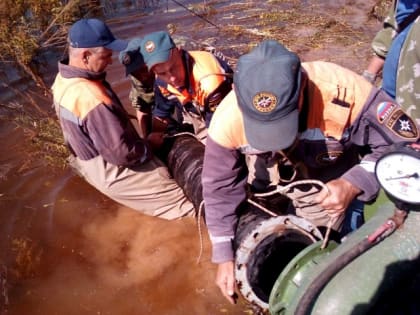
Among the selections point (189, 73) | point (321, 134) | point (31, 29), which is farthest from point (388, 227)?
point (31, 29)

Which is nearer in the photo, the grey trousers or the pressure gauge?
the pressure gauge

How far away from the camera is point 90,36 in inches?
139

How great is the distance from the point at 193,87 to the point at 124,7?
7.20m

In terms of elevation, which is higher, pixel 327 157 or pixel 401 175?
pixel 401 175

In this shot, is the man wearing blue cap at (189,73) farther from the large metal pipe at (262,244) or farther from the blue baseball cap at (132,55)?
the large metal pipe at (262,244)

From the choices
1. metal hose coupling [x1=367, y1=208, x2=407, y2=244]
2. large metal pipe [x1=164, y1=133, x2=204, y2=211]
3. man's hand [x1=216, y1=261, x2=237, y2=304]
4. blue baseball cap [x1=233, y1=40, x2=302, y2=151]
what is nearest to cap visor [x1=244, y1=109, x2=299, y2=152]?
blue baseball cap [x1=233, y1=40, x2=302, y2=151]

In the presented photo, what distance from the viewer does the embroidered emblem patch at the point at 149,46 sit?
342 cm

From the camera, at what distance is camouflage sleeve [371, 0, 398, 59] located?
114 inches

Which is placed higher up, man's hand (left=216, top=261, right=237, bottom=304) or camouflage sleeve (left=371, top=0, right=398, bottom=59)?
camouflage sleeve (left=371, top=0, right=398, bottom=59)

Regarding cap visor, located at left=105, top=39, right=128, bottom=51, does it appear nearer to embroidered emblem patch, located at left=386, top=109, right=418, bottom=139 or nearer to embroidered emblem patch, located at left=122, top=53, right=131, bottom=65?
embroidered emblem patch, located at left=122, top=53, right=131, bottom=65

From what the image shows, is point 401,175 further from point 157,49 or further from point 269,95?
point 157,49

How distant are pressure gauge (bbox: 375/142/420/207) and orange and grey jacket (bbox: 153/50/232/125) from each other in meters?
1.86

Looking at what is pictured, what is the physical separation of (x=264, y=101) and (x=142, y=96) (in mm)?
2689

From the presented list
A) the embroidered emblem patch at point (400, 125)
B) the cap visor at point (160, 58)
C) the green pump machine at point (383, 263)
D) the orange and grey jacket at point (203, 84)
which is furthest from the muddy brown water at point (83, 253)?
the embroidered emblem patch at point (400, 125)
